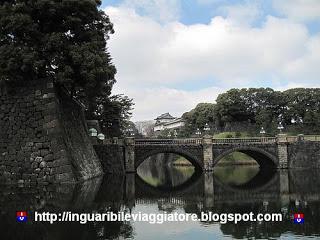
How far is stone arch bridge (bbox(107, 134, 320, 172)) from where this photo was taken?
46.1m

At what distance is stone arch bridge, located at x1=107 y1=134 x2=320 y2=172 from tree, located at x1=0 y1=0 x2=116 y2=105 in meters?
17.7

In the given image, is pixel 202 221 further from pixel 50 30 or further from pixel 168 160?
pixel 168 160

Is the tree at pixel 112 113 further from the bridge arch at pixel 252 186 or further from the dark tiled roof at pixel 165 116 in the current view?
the dark tiled roof at pixel 165 116

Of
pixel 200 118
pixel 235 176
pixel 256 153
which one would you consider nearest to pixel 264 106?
pixel 200 118

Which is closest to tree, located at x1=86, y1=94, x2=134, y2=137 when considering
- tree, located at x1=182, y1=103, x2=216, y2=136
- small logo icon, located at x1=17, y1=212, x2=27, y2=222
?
small logo icon, located at x1=17, y1=212, x2=27, y2=222

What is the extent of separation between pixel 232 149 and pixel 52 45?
2750cm

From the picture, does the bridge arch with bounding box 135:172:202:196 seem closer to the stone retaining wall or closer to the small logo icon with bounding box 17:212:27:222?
the stone retaining wall

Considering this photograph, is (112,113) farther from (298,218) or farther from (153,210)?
(298,218)

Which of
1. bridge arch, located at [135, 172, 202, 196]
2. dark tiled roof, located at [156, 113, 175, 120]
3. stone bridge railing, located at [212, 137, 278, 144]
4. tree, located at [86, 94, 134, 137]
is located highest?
dark tiled roof, located at [156, 113, 175, 120]

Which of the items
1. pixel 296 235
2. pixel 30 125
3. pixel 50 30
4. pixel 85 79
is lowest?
pixel 296 235

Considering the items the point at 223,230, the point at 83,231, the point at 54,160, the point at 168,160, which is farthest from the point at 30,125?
the point at 168,160

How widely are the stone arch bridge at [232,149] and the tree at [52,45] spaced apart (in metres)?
17.7

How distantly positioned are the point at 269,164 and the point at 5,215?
135ft

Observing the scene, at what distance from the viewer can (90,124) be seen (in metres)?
47.0
